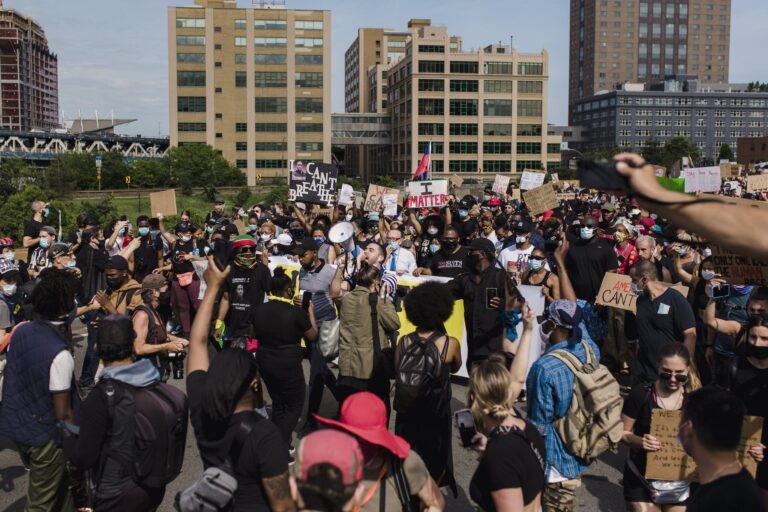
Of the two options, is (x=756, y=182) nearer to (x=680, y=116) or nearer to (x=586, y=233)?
(x=586, y=233)

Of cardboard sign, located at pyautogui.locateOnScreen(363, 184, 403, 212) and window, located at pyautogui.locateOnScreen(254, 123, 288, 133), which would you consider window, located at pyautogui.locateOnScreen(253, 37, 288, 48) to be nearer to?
window, located at pyautogui.locateOnScreen(254, 123, 288, 133)

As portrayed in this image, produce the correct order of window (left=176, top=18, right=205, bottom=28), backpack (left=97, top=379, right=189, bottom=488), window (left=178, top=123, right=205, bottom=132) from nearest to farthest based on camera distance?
backpack (left=97, top=379, right=189, bottom=488) < window (left=176, top=18, right=205, bottom=28) < window (left=178, top=123, right=205, bottom=132)

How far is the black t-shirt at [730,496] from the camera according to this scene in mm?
2714

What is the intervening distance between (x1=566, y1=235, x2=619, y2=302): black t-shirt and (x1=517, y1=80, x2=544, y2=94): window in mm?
105705

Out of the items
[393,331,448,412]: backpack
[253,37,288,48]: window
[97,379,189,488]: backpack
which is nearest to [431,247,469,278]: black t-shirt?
[393,331,448,412]: backpack

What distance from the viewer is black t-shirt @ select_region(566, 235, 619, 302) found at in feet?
29.6

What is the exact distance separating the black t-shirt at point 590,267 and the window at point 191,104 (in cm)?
10378

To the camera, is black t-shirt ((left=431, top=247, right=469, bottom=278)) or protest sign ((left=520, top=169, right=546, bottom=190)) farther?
protest sign ((left=520, top=169, right=546, bottom=190))

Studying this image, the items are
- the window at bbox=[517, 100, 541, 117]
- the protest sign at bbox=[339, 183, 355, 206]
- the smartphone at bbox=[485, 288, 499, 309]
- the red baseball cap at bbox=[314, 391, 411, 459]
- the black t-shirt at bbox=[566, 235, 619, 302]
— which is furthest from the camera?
the window at bbox=[517, 100, 541, 117]

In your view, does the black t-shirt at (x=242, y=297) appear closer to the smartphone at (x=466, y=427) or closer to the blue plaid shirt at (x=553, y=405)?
the blue plaid shirt at (x=553, y=405)

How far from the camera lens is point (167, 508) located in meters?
5.71

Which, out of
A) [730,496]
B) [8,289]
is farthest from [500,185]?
[730,496]

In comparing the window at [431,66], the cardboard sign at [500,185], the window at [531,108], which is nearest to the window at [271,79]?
the window at [431,66]

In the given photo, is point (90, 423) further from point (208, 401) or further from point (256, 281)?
point (256, 281)
